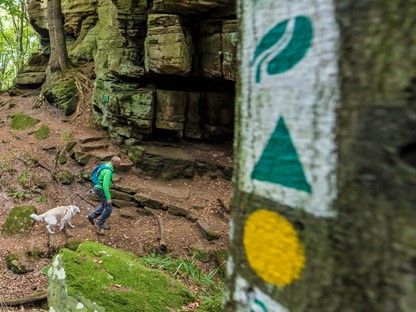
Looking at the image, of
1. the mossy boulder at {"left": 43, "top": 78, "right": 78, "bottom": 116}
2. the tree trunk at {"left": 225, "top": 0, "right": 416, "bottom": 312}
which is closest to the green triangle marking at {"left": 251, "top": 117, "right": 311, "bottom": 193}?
the tree trunk at {"left": 225, "top": 0, "right": 416, "bottom": 312}

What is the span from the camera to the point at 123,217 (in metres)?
7.76

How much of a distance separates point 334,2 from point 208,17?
28.2ft

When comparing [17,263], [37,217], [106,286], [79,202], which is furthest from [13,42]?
[106,286]

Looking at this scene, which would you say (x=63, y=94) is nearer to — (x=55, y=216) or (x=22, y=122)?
(x=22, y=122)

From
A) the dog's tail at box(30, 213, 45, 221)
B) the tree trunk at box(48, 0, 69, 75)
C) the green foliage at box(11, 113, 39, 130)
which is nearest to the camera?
the dog's tail at box(30, 213, 45, 221)

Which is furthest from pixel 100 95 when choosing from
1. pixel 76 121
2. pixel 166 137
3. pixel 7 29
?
pixel 7 29

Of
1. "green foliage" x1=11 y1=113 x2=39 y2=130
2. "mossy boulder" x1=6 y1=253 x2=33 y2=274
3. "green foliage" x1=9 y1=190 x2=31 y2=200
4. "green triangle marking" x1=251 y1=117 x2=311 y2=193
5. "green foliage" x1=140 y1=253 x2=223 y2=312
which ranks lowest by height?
"green foliage" x1=140 y1=253 x2=223 y2=312

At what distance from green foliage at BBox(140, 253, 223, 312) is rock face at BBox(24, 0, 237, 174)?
4041 mm

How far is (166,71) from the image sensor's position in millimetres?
8695

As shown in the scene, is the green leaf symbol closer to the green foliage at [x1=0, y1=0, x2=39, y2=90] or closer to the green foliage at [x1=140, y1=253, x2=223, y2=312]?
the green foliage at [x1=140, y1=253, x2=223, y2=312]

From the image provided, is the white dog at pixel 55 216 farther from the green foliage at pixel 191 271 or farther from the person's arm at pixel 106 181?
the green foliage at pixel 191 271

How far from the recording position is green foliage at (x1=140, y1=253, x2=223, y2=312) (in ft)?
18.6

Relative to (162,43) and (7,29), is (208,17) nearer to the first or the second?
(162,43)

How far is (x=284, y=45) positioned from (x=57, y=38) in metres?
12.7
